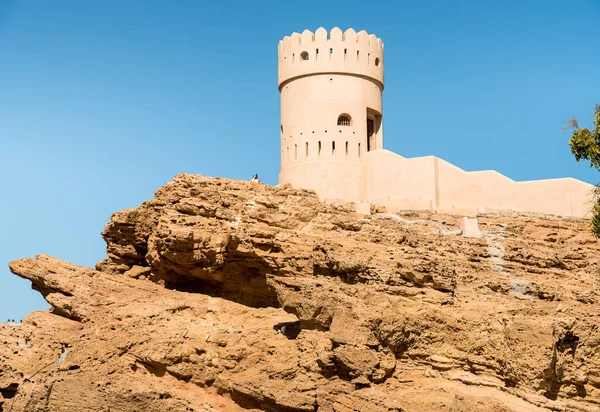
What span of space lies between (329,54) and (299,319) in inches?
928

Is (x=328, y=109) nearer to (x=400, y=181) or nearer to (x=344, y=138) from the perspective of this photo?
(x=344, y=138)

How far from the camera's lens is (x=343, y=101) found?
131 ft

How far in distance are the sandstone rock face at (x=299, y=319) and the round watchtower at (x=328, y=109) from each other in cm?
1699

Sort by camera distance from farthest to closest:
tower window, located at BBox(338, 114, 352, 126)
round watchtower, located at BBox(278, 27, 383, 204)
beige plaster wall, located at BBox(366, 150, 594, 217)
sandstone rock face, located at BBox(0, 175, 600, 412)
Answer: tower window, located at BBox(338, 114, 352, 126) < round watchtower, located at BBox(278, 27, 383, 204) < beige plaster wall, located at BBox(366, 150, 594, 217) < sandstone rock face, located at BBox(0, 175, 600, 412)

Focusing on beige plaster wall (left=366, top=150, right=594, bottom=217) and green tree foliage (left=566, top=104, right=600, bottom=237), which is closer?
green tree foliage (left=566, top=104, right=600, bottom=237)

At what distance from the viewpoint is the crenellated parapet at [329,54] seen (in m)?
39.8

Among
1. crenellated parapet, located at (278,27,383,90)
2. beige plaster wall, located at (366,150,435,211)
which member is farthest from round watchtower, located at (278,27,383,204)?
beige plaster wall, located at (366,150,435,211)

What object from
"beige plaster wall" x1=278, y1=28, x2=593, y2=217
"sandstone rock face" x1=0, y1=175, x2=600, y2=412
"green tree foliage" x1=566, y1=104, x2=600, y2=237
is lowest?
"sandstone rock face" x1=0, y1=175, x2=600, y2=412

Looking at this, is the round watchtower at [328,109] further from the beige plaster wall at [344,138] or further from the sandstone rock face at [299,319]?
the sandstone rock face at [299,319]

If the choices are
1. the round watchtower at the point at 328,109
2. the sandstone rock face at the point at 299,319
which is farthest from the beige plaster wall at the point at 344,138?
the sandstone rock face at the point at 299,319

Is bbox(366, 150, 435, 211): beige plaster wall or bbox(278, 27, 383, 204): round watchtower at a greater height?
bbox(278, 27, 383, 204): round watchtower

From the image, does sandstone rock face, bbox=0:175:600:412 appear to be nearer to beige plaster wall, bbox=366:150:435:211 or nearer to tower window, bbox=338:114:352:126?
beige plaster wall, bbox=366:150:435:211

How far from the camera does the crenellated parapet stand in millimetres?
39781

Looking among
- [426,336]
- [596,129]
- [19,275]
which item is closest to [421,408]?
[426,336]
